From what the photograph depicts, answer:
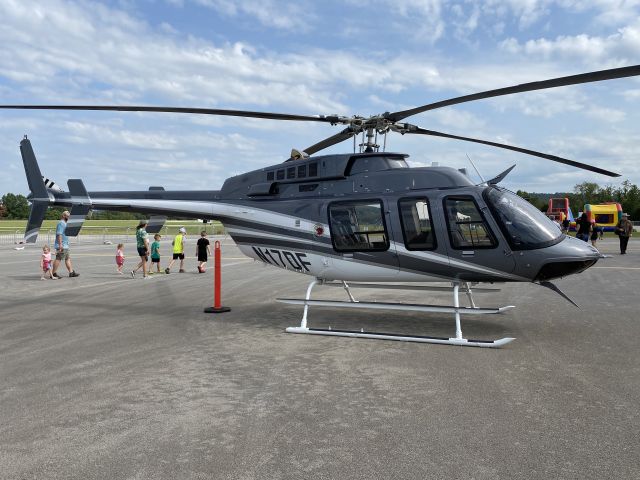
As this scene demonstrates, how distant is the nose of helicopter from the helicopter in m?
0.01

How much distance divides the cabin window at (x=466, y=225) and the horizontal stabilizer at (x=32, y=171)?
27.7ft

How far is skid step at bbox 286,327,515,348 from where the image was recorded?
627 cm

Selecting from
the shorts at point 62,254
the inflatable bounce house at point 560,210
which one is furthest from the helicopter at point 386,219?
the inflatable bounce house at point 560,210

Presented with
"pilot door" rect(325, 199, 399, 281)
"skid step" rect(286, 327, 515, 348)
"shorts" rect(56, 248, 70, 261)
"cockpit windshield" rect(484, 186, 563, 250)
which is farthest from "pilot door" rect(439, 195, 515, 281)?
"shorts" rect(56, 248, 70, 261)

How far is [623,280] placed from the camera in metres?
13.1

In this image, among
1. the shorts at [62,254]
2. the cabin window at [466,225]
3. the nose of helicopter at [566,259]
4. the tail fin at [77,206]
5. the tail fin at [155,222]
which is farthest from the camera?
the shorts at [62,254]

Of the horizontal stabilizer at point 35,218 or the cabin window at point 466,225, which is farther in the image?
the horizontal stabilizer at point 35,218

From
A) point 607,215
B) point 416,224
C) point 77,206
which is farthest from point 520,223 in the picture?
point 607,215

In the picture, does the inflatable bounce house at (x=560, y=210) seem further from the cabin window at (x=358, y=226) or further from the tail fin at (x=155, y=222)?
the cabin window at (x=358, y=226)

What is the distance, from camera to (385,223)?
7609 mm

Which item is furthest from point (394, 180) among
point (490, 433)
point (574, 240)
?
point (490, 433)

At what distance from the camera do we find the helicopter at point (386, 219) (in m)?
6.82

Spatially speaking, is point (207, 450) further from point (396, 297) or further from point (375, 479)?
point (396, 297)

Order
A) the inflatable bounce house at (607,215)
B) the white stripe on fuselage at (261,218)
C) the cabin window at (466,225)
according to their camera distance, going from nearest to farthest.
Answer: the cabin window at (466,225) < the white stripe on fuselage at (261,218) < the inflatable bounce house at (607,215)
